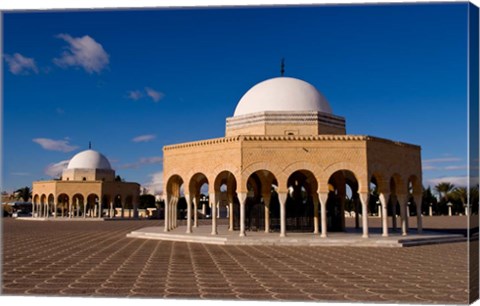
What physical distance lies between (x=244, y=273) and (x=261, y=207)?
35.3 feet

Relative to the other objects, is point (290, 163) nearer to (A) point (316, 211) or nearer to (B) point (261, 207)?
(A) point (316, 211)

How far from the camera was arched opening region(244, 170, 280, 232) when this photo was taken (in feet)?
60.8

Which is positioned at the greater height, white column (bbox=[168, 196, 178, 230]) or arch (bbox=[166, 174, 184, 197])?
arch (bbox=[166, 174, 184, 197])

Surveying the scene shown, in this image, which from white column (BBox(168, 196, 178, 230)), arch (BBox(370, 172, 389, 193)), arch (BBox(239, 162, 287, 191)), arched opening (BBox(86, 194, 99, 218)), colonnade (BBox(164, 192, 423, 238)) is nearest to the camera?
colonnade (BBox(164, 192, 423, 238))

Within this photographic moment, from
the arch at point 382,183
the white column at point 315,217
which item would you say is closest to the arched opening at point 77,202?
the white column at point 315,217

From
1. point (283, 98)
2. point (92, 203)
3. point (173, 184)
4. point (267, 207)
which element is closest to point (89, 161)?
point (92, 203)

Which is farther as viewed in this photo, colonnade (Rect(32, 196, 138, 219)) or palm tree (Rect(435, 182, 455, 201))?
palm tree (Rect(435, 182, 455, 201))

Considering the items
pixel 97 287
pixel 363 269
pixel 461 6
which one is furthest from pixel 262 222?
pixel 461 6

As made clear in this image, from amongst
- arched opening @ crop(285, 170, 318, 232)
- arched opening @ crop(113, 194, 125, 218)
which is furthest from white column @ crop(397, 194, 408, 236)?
arched opening @ crop(113, 194, 125, 218)

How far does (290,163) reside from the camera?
50.5 ft

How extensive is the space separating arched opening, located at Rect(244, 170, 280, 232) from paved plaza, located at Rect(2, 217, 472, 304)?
4820mm

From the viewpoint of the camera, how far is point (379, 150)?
15992 millimetres

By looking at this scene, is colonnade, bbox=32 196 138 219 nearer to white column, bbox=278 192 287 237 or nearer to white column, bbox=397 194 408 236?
white column, bbox=278 192 287 237

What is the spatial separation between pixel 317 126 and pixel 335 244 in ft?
14.6
